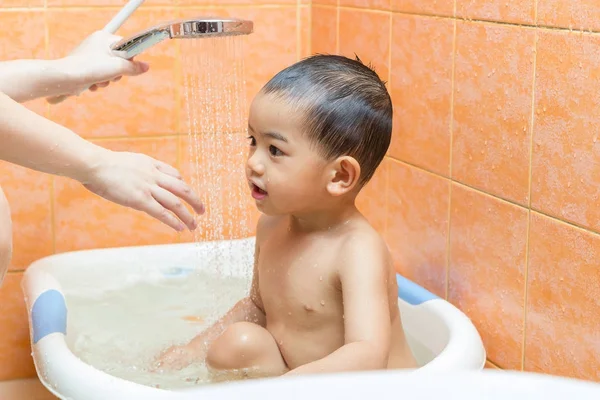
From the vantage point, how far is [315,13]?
7.72 feet

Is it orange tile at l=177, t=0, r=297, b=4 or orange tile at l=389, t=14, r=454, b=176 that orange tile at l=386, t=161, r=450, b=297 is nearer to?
orange tile at l=389, t=14, r=454, b=176

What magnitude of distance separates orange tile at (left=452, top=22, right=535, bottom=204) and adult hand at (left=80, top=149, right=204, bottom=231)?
59cm

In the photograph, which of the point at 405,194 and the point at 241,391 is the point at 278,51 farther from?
the point at 241,391

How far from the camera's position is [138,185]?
4.27 feet

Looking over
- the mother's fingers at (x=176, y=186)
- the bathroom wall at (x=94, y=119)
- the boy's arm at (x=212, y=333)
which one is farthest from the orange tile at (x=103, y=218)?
the mother's fingers at (x=176, y=186)

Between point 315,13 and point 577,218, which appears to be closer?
point 577,218

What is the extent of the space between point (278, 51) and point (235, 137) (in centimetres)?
24

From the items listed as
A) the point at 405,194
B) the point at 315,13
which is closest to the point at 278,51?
the point at 315,13

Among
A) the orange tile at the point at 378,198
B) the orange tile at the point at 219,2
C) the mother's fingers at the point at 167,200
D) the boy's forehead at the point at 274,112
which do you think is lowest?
the orange tile at the point at 378,198

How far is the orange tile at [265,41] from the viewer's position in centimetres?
230

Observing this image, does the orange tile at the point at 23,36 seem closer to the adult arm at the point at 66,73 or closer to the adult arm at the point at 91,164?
the adult arm at the point at 66,73

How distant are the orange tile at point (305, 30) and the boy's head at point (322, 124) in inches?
33.5

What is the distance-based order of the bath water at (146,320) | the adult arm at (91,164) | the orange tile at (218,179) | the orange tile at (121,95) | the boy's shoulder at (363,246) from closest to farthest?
1. the adult arm at (91,164)
2. the boy's shoulder at (363,246)
3. the bath water at (146,320)
4. the orange tile at (121,95)
5. the orange tile at (218,179)

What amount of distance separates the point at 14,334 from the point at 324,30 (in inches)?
40.3
